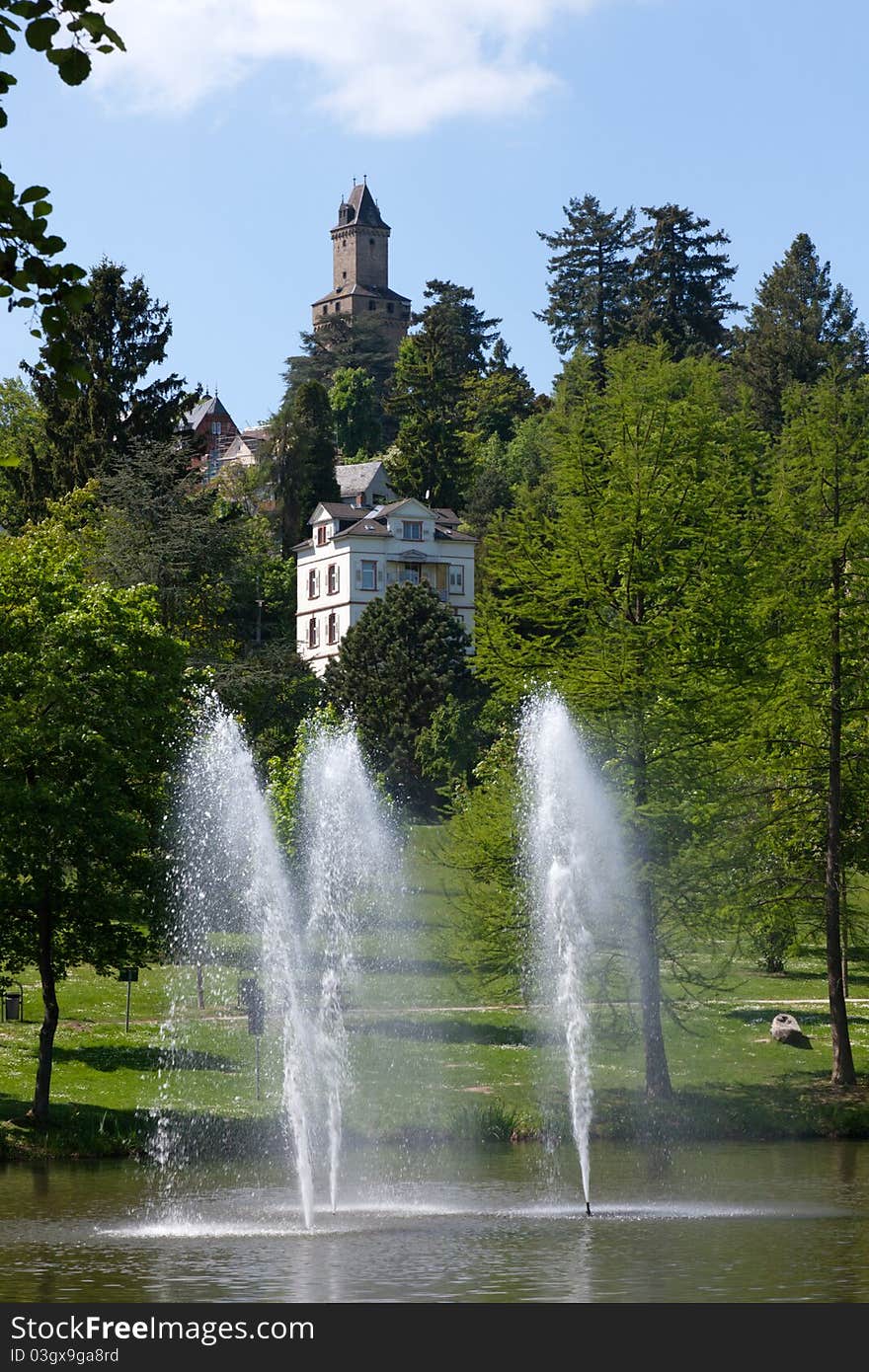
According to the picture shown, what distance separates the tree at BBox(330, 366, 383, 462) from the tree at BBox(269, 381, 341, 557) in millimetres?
41346

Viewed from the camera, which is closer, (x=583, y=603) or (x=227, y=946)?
(x=583, y=603)

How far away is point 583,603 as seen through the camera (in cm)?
4078

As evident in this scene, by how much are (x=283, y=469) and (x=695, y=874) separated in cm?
9337

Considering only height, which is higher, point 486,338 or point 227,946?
point 486,338

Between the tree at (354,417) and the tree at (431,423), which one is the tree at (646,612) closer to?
the tree at (431,423)

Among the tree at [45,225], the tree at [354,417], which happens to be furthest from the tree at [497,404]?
the tree at [45,225]

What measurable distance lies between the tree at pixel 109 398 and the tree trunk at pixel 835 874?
4633 cm

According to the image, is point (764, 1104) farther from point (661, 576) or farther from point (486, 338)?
point (486, 338)

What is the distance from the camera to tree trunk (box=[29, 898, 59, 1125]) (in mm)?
34250

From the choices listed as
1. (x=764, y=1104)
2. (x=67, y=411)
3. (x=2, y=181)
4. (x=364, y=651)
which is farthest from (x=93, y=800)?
(x=364, y=651)

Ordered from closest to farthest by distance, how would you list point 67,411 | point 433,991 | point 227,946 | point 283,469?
1. point 433,991
2. point 227,946
3. point 67,411
4. point 283,469

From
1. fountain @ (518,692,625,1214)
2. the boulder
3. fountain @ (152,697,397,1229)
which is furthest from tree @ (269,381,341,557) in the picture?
fountain @ (518,692,625,1214)

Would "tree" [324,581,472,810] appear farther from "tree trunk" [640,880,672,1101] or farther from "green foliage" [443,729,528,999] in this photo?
"tree trunk" [640,880,672,1101]

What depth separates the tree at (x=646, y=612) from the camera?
3756 centimetres
